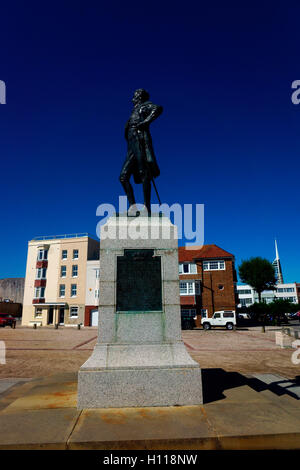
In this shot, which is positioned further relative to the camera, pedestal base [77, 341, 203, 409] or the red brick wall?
the red brick wall

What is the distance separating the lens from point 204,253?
122 ft

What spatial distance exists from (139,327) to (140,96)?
4.56m

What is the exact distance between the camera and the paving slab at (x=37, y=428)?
288 centimetres

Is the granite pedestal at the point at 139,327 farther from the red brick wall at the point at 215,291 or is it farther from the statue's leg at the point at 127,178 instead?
the red brick wall at the point at 215,291

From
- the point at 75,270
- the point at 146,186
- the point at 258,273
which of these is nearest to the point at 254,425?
the point at 146,186

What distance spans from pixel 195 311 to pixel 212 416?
104 feet

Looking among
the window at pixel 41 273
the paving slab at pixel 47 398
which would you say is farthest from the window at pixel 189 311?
the paving slab at pixel 47 398

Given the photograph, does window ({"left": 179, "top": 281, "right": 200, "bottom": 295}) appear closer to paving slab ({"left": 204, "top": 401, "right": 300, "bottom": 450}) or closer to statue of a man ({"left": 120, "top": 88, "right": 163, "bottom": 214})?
statue of a man ({"left": 120, "top": 88, "right": 163, "bottom": 214})

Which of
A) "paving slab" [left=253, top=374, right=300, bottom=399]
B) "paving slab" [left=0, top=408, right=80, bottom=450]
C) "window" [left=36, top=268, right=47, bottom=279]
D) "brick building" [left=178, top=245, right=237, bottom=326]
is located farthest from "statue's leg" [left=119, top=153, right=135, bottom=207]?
"window" [left=36, top=268, right=47, bottom=279]

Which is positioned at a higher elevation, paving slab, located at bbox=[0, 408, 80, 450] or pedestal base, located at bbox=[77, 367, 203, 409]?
pedestal base, located at bbox=[77, 367, 203, 409]

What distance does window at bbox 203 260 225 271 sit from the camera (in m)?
36.2

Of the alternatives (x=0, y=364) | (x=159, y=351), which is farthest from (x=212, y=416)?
(x=0, y=364)

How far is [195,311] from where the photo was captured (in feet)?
113

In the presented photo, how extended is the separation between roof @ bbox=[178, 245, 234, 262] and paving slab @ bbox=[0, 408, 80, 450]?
111ft
